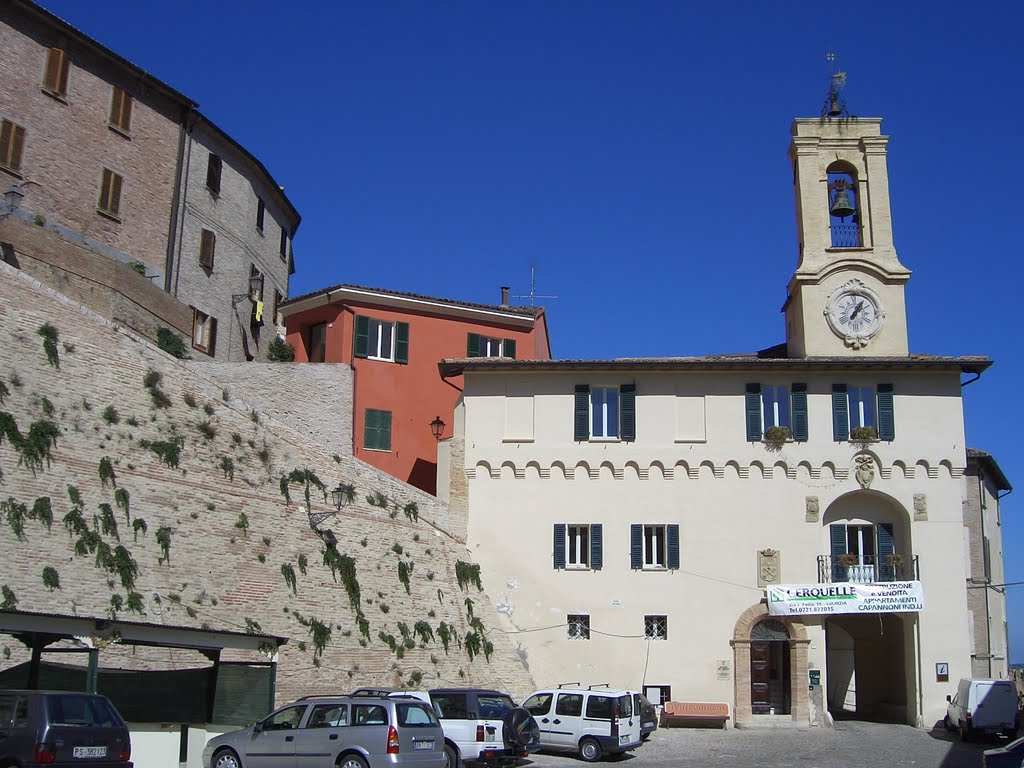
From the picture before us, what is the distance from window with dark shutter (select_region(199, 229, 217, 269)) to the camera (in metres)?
35.3

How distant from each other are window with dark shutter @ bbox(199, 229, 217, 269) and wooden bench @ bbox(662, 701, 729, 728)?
66.4ft

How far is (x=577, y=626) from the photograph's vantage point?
30.2 meters

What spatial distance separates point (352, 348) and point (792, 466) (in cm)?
1409

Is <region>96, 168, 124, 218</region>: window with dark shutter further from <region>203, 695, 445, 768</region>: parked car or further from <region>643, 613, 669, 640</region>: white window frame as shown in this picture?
<region>203, 695, 445, 768</region>: parked car

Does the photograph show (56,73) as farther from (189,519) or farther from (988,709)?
(988,709)

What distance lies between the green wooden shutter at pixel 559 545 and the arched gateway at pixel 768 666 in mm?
5224

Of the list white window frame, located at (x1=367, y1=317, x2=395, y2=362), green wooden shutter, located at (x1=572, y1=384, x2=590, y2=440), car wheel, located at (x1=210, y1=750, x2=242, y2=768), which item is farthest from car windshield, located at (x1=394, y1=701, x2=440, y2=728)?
white window frame, located at (x1=367, y1=317, x2=395, y2=362)

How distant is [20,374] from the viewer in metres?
21.3

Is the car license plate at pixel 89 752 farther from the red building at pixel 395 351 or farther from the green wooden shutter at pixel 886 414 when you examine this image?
the green wooden shutter at pixel 886 414

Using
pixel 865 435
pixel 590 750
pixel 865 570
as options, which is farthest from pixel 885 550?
pixel 590 750

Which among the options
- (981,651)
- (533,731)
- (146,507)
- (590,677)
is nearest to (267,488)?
(146,507)

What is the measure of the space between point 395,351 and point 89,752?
22212 millimetres

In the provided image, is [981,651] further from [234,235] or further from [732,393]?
[234,235]

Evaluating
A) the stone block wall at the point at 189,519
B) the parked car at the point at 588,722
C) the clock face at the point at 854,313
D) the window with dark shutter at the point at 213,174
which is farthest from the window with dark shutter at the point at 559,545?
the window with dark shutter at the point at 213,174
